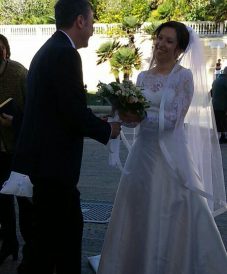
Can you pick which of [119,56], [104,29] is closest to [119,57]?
[119,56]

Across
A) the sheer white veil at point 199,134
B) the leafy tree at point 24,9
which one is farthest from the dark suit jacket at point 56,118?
the leafy tree at point 24,9

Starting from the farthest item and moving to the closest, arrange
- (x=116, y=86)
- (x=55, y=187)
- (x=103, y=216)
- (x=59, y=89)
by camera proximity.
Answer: (x=103, y=216) < (x=116, y=86) < (x=55, y=187) < (x=59, y=89)

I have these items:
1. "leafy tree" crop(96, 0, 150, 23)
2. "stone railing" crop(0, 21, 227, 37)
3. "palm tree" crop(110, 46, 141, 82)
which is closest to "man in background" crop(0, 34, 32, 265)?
"palm tree" crop(110, 46, 141, 82)

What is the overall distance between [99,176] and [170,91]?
4.32 metres

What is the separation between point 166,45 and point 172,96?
15.4 inches

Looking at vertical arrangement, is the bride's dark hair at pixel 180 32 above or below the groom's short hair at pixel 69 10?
below

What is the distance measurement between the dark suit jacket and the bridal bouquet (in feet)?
1.34

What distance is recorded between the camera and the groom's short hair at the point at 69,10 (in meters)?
3.09

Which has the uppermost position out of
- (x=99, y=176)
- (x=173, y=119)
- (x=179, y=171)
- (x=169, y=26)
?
(x=169, y=26)

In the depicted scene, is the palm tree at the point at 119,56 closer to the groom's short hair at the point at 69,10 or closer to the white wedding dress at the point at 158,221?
the white wedding dress at the point at 158,221

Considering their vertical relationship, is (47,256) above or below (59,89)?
below

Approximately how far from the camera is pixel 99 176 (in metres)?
8.05

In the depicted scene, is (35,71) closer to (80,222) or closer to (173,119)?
(80,222)

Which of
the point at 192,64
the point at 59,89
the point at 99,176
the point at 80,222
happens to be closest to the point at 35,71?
the point at 59,89
